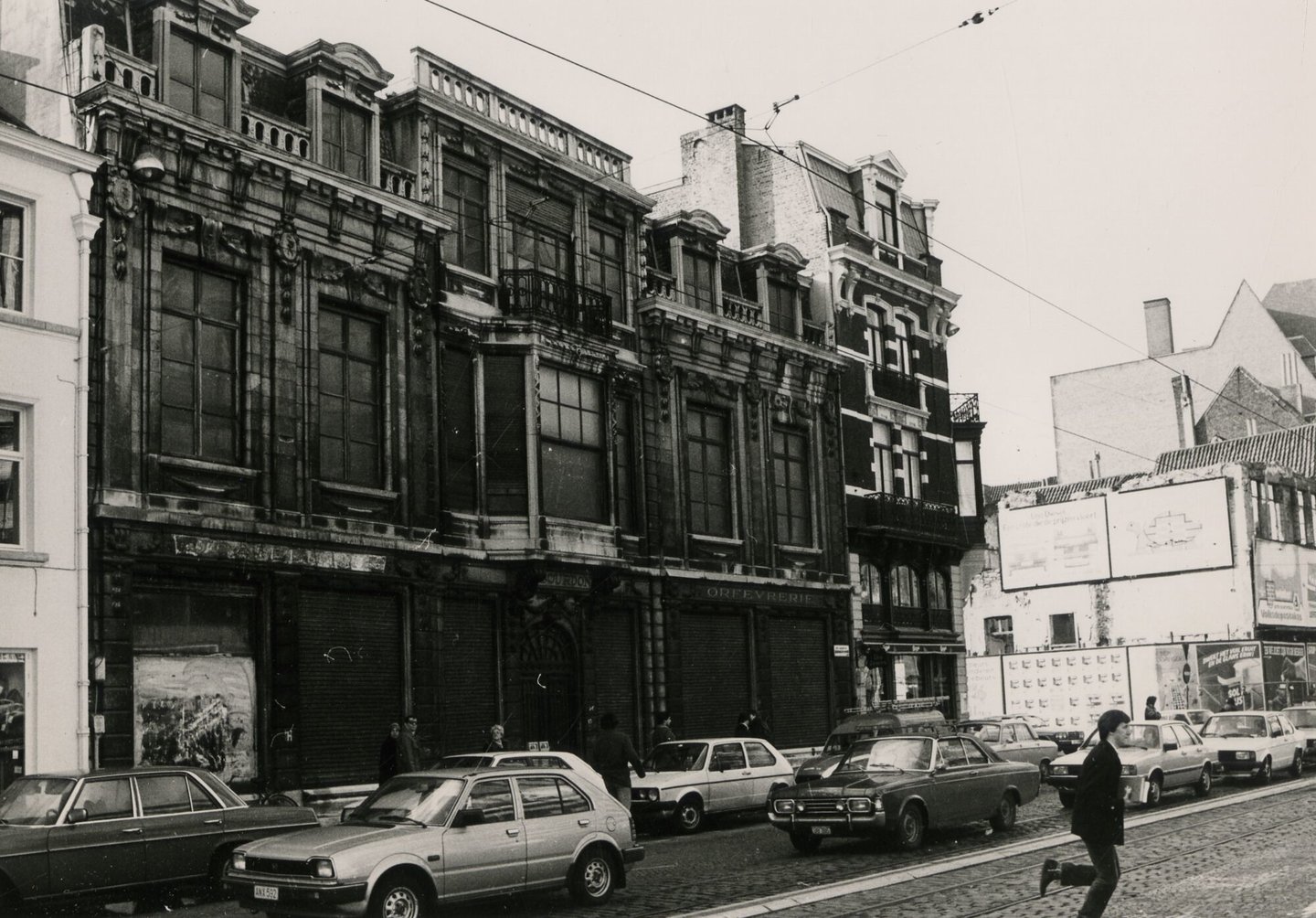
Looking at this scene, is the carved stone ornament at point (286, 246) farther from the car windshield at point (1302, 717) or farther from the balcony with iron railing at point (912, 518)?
the car windshield at point (1302, 717)

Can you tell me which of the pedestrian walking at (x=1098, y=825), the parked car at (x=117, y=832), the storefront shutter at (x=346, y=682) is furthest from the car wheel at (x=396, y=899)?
the storefront shutter at (x=346, y=682)

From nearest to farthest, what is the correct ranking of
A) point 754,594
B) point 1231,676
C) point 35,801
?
1. point 35,801
2. point 754,594
3. point 1231,676

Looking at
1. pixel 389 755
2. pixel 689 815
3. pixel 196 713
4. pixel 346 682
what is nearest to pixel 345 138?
pixel 346 682

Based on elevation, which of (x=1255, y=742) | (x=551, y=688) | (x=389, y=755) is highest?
(x=551, y=688)

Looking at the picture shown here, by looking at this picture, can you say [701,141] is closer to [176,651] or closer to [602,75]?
[602,75]

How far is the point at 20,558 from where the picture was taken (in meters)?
17.4

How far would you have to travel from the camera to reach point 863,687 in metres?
34.4

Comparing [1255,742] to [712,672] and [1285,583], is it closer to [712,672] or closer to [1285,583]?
[712,672]

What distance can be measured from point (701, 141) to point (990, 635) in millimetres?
26637

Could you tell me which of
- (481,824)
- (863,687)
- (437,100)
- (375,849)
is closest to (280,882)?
(375,849)

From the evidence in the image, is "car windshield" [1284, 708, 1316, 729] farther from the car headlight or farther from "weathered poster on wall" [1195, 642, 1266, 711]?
the car headlight

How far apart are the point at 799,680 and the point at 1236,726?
972cm

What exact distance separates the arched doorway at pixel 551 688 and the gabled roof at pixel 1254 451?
3957cm

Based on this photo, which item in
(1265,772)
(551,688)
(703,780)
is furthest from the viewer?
(1265,772)
